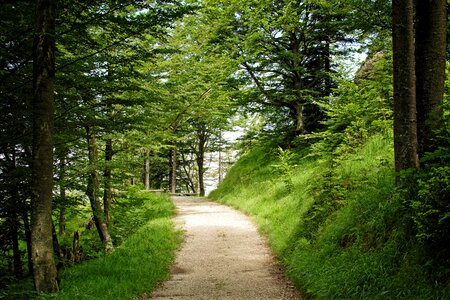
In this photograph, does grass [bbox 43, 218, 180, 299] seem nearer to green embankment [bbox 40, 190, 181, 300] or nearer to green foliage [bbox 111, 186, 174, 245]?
green embankment [bbox 40, 190, 181, 300]

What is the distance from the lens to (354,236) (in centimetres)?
639

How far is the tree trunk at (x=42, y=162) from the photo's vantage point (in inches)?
225

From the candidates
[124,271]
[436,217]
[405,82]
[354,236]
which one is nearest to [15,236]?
[124,271]

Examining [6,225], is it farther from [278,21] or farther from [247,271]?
[278,21]

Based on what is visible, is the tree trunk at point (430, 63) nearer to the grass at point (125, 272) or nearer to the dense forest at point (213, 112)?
the dense forest at point (213, 112)

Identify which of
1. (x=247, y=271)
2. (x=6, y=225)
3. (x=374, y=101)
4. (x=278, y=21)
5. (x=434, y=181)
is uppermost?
(x=278, y=21)

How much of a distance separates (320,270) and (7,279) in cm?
612

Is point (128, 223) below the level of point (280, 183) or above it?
below

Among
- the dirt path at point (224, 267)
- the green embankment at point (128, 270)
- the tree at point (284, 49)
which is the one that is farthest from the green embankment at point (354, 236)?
the tree at point (284, 49)

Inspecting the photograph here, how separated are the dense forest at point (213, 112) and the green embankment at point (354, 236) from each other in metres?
0.03

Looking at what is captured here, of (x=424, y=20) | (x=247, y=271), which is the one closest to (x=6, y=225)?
(x=247, y=271)

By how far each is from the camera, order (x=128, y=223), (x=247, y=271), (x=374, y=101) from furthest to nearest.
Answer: (x=128, y=223) → (x=374, y=101) → (x=247, y=271)

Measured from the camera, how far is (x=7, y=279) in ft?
24.5

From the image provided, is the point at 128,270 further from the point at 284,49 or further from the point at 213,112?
the point at 284,49
